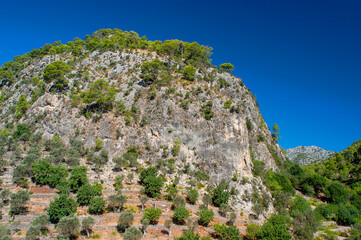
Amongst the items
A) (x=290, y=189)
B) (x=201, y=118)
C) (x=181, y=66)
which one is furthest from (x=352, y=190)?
(x=181, y=66)

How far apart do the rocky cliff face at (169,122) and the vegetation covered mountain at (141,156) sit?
329 millimetres

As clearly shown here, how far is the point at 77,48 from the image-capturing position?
98.1 m

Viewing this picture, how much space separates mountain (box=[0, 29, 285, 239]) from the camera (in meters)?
41.2

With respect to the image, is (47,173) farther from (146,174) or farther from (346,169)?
(346,169)

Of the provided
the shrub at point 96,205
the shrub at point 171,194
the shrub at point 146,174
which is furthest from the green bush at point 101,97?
the shrub at point 96,205

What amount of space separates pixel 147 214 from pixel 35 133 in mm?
51323

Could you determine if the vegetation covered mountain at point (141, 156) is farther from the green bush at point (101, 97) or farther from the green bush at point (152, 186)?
the green bush at point (101, 97)

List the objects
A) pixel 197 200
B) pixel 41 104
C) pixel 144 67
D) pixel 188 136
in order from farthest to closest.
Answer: pixel 144 67, pixel 41 104, pixel 188 136, pixel 197 200

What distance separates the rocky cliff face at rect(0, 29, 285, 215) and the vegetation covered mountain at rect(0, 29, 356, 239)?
0.33 m

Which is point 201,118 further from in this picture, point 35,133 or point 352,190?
point 352,190

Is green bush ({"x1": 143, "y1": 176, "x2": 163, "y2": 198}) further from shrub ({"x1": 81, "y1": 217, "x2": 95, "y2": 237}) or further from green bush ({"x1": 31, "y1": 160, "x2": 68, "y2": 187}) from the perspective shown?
green bush ({"x1": 31, "y1": 160, "x2": 68, "y2": 187})

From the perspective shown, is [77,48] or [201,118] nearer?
[201,118]

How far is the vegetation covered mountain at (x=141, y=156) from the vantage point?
35.2m

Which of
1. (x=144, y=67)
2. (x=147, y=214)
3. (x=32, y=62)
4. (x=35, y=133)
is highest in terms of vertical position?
(x=32, y=62)
